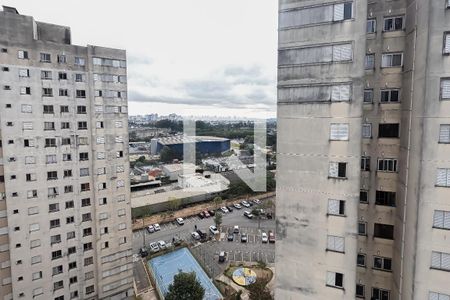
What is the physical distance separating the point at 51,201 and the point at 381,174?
20.5 meters

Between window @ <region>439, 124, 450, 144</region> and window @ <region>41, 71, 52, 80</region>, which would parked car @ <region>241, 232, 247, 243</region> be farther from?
window @ <region>439, 124, 450, 144</region>

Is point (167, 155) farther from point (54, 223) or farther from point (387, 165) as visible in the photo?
point (387, 165)

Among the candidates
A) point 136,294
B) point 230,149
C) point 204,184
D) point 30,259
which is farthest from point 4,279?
point 230,149

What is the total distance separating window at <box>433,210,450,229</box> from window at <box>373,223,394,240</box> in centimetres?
220

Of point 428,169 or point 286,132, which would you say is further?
point 286,132

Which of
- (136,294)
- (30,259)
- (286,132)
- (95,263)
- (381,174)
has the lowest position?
(136,294)

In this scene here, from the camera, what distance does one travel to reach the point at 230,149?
84938 millimetres

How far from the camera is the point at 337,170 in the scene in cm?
1033

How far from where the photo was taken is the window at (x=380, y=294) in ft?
37.0

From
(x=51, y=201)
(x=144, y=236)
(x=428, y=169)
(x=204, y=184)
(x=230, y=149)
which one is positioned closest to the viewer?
(x=428, y=169)

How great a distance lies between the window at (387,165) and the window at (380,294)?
5.05 metres

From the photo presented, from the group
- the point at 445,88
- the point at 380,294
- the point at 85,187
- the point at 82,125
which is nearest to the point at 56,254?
the point at 85,187

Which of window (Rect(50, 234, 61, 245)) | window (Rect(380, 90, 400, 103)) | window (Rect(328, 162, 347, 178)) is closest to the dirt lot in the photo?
window (Rect(50, 234, 61, 245))

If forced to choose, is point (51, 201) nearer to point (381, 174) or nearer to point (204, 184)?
point (381, 174)
